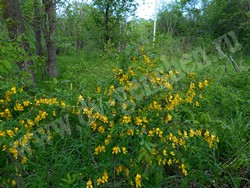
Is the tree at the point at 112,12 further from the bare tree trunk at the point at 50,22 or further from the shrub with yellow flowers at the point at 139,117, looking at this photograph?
the shrub with yellow flowers at the point at 139,117

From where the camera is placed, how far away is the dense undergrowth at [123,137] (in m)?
1.47

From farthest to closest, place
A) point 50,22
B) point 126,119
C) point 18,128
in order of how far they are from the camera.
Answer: point 50,22, point 18,128, point 126,119

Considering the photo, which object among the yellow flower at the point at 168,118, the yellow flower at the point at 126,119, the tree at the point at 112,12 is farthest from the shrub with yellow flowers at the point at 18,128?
the tree at the point at 112,12

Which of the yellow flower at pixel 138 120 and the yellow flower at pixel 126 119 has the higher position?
the yellow flower at pixel 126 119

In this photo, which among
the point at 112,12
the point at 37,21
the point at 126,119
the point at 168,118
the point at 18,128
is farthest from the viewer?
the point at 112,12

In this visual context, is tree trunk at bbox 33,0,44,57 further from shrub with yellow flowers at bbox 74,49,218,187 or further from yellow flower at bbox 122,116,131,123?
yellow flower at bbox 122,116,131,123

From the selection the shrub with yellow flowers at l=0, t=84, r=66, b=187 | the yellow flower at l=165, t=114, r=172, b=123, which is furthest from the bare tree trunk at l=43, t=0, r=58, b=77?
the yellow flower at l=165, t=114, r=172, b=123

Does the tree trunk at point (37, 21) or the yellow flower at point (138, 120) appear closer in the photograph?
the yellow flower at point (138, 120)

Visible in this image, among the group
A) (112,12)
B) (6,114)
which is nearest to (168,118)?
(6,114)

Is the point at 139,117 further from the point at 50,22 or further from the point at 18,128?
the point at 50,22

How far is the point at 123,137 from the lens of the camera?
1615mm

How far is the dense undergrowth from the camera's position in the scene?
4.83ft

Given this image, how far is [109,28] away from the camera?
26.0 ft

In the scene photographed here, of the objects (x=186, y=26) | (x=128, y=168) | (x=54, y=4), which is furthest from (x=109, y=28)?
(x=186, y=26)
